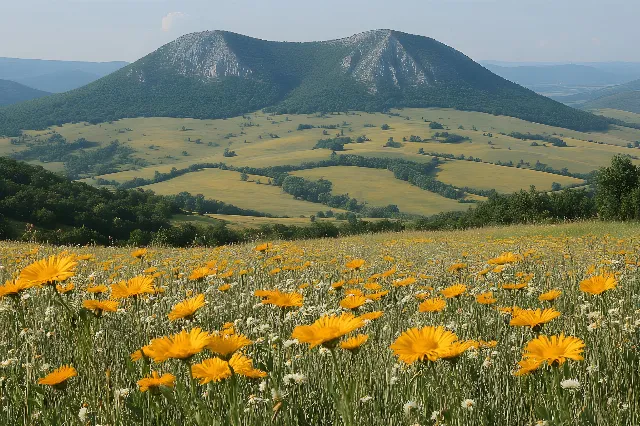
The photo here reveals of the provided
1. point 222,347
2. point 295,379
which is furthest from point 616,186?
point 222,347

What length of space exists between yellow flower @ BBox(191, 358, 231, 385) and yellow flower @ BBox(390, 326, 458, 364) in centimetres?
79

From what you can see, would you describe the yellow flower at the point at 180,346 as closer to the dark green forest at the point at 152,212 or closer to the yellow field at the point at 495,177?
the dark green forest at the point at 152,212

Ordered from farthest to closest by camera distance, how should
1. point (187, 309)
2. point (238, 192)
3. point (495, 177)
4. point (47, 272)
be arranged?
point (495, 177) → point (238, 192) → point (47, 272) → point (187, 309)

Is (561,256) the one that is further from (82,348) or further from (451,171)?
(451,171)

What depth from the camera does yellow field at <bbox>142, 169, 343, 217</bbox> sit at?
4665 inches

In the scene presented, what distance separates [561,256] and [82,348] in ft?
29.3

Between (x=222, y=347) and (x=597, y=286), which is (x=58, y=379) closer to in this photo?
(x=222, y=347)

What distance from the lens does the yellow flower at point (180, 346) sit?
2.02 m

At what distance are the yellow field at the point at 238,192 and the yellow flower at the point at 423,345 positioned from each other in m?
111

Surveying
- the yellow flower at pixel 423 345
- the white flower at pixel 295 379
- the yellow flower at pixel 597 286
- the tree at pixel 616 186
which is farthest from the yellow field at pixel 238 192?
the yellow flower at pixel 423 345

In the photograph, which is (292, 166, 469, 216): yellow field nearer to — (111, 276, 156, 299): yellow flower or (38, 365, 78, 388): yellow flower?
(111, 276, 156, 299): yellow flower

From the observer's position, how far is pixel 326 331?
6.54 ft

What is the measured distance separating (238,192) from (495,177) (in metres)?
73.1

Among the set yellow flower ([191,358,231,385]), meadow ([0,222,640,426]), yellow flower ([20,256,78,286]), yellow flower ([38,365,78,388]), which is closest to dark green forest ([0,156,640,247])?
meadow ([0,222,640,426])
